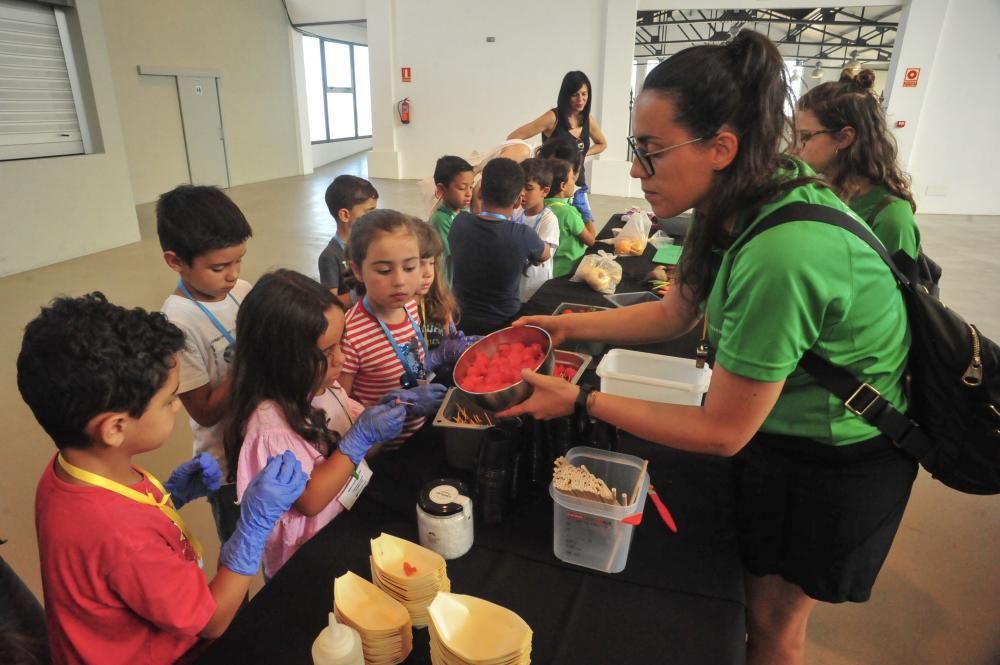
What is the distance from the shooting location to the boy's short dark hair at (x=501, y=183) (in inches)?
98.5

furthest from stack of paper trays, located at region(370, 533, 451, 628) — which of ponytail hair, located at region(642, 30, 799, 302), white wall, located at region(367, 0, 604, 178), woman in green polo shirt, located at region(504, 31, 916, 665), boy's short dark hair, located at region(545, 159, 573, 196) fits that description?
white wall, located at region(367, 0, 604, 178)

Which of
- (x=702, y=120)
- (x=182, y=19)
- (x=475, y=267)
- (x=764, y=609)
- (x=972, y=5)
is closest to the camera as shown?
(x=702, y=120)

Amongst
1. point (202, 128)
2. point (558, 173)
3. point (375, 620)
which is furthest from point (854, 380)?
point (202, 128)

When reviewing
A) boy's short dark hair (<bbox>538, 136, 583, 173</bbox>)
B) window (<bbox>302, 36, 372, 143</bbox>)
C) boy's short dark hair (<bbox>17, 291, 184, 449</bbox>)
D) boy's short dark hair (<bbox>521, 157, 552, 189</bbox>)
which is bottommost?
boy's short dark hair (<bbox>17, 291, 184, 449</bbox>)

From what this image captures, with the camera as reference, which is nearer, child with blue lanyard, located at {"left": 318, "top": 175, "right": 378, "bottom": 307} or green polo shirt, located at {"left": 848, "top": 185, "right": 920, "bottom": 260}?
green polo shirt, located at {"left": 848, "top": 185, "right": 920, "bottom": 260}

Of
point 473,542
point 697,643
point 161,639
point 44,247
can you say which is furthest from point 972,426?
point 44,247

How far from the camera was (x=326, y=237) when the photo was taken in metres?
6.25

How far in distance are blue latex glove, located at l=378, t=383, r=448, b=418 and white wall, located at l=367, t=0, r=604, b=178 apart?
→ 8.23 metres

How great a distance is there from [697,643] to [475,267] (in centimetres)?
184

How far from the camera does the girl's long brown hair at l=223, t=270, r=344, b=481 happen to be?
1175 mm

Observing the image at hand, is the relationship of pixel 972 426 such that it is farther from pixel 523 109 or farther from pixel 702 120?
pixel 523 109

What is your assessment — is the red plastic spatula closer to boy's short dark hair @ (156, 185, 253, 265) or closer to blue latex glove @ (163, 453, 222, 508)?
blue latex glove @ (163, 453, 222, 508)

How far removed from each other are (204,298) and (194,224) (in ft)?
0.66

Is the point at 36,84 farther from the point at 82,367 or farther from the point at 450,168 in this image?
the point at 82,367
